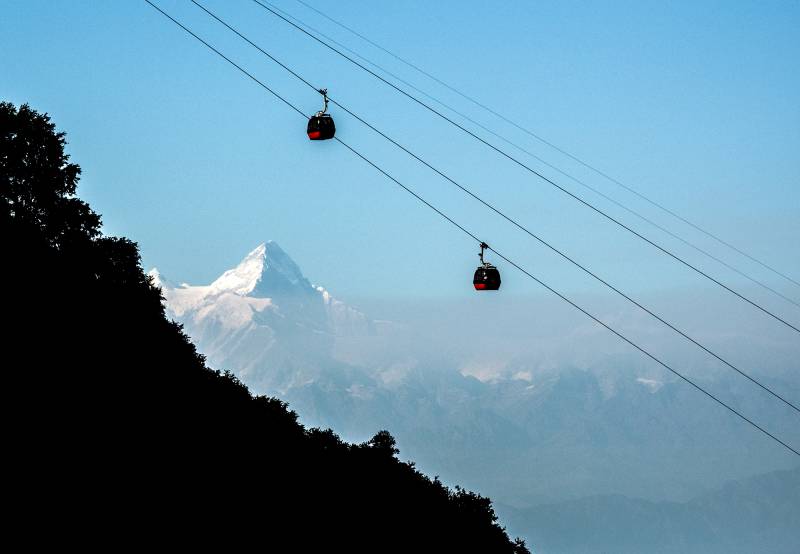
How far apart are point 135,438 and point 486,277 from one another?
1887 centimetres

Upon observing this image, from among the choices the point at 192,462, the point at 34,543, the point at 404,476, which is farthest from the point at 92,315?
the point at 404,476

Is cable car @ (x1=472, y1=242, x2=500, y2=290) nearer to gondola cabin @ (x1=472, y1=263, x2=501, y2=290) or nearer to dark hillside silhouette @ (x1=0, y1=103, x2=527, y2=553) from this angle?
gondola cabin @ (x1=472, y1=263, x2=501, y2=290)

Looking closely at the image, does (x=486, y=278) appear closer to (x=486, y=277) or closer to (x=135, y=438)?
(x=486, y=277)

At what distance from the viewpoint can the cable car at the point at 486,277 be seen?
32.0m

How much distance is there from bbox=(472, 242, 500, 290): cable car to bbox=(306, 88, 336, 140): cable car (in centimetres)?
636

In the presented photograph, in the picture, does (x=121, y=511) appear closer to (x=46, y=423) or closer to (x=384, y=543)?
(x=46, y=423)

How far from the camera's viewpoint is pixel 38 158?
188 feet

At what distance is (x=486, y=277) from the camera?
32.2 m

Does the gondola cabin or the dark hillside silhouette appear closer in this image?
the gondola cabin

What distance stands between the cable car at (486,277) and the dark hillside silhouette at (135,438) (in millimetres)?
16461

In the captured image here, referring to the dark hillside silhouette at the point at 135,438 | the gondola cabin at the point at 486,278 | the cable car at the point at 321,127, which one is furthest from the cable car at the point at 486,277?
the dark hillside silhouette at the point at 135,438

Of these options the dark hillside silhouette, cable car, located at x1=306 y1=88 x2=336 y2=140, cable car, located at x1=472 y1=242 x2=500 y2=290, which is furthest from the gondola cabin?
the dark hillside silhouette

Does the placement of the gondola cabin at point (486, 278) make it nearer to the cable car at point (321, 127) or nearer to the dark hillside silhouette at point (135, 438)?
the cable car at point (321, 127)

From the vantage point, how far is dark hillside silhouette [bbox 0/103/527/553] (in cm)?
3716
